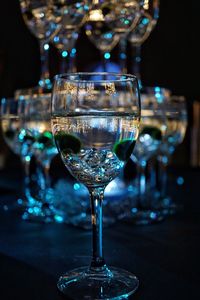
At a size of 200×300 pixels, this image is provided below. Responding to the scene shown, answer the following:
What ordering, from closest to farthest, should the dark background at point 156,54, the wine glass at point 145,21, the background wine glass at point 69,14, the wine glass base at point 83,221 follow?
1. the wine glass base at point 83,221
2. the background wine glass at point 69,14
3. the wine glass at point 145,21
4. the dark background at point 156,54

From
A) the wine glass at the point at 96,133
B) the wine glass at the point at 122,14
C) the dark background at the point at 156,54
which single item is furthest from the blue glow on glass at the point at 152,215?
the dark background at the point at 156,54

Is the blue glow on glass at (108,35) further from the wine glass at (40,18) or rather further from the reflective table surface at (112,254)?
the reflective table surface at (112,254)

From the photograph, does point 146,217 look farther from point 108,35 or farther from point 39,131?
point 108,35

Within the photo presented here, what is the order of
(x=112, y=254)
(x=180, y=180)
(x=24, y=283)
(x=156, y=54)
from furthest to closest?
(x=156, y=54) → (x=180, y=180) → (x=112, y=254) → (x=24, y=283)

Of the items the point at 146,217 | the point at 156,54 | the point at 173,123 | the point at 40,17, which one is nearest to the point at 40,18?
the point at 40,17

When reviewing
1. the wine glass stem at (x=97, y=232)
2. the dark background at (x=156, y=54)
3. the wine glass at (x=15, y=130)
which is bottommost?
the wine glass stem at (x=97, y=232)

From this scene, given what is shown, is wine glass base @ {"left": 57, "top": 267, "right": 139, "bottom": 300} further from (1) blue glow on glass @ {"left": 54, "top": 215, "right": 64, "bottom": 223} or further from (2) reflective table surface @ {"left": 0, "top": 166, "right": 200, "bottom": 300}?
(1) blue glow on glass @ {"left": 54, "top": 215, "right": 64, "bottom": 223}

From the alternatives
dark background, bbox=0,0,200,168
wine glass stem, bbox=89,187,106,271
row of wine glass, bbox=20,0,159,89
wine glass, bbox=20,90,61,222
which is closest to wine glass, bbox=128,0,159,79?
row of wine glass, bbox=20,0,159,89
